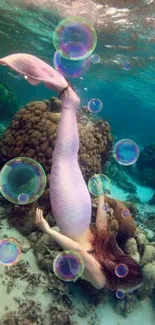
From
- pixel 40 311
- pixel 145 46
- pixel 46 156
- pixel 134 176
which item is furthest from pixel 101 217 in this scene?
pixel 145 46

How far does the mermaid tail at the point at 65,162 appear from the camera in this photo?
338cm

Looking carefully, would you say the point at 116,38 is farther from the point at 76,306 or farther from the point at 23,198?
the point at 76,306

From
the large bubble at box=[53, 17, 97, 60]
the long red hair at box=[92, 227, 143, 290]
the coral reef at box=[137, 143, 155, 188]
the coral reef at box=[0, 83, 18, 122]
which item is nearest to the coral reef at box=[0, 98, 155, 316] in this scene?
the long red hair at box=[92, 227, 143, 290]

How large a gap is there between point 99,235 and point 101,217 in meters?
0.34

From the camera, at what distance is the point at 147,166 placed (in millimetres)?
20469

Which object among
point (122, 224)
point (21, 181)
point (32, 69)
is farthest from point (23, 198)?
point (122, 224)

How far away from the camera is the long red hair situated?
179 inches

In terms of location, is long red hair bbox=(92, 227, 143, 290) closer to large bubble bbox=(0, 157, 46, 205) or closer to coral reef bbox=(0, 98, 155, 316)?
large bubble bbox=(0, 157, 46, 205)

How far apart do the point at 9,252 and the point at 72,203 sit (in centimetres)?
221

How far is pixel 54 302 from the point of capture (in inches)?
220

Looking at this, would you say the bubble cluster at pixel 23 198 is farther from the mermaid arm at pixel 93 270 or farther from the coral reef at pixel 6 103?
the coral reef at pixel 6 103

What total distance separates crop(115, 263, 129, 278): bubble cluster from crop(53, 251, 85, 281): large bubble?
1.79 ft

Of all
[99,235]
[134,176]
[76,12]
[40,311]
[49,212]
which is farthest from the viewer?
[134,176]

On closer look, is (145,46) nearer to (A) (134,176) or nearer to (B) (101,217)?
(A) (134,176)
